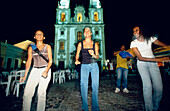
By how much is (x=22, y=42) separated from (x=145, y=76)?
18070 mm

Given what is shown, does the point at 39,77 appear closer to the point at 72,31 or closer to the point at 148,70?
the point at 148,70

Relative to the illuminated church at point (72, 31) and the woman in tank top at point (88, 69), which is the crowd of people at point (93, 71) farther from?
the illuminated church at point (72, 31)

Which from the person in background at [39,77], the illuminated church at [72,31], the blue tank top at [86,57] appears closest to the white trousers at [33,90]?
the person in background at [39,77]

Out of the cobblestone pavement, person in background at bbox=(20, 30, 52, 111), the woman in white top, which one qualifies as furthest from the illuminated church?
person in background at bbox=(20, 30, 52, 111)

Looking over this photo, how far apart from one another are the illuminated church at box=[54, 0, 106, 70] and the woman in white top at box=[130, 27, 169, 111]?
1760 cm

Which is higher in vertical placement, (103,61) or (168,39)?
(168,39)

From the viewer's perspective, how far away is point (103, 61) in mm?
19891

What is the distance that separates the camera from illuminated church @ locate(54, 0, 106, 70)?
20.2 metres

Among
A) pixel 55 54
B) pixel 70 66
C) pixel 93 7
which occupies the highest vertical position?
pixel 93 7

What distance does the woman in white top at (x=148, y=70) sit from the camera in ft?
6.28

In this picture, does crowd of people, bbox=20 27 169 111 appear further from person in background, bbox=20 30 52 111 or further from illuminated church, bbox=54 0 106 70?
illuminated church, bbox=54 0 106 70

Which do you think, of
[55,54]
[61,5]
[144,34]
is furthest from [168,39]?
[61,5]

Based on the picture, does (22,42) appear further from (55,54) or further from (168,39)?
(168,39)

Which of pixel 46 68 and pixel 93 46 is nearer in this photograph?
pixel 46 68
